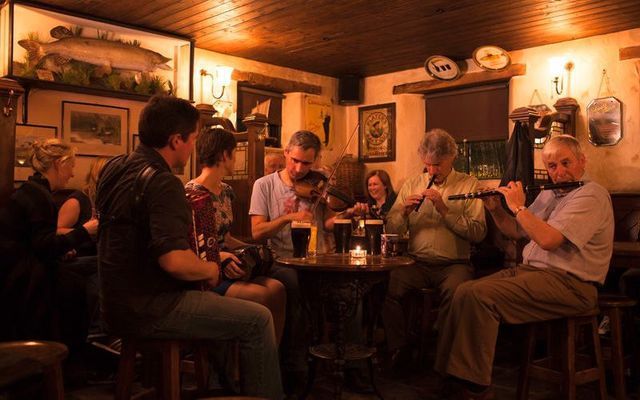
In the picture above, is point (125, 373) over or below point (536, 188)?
below

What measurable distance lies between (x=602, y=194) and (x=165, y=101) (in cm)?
225

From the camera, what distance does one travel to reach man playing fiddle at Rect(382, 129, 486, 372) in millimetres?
3928

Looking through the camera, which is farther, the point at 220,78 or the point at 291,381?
the point at 220,78

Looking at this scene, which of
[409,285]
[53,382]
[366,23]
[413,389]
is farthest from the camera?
[366,23]

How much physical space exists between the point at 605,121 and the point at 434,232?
10.1 ft

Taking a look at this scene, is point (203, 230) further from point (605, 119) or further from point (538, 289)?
point (605, 119)

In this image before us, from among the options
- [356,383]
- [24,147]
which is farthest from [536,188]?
[24,147]

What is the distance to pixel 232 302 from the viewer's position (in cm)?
228

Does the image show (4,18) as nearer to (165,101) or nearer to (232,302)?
(165,101)

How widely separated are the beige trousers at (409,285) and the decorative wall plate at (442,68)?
10.9 ft

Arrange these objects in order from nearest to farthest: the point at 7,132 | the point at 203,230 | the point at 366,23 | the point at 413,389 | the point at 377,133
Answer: the point at 203,230 → the point at 413,389 → the point at 7,132 → the point at 366,23 → the point at 377,133

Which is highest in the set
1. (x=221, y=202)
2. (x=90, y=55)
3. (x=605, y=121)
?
(x=90, y=55)

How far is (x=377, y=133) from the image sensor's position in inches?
320

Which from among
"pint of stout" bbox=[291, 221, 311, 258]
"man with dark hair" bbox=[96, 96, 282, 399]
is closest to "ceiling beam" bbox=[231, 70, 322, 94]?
"pint of stout" bbox=[291, 221, 311, 258]
